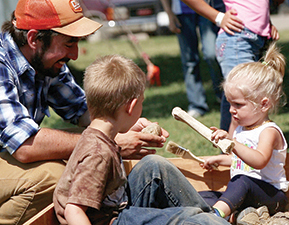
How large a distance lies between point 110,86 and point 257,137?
1.05 m

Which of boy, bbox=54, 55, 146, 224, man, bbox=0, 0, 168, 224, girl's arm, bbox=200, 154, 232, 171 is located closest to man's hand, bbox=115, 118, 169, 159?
man, bbox=0, 0, 168, 224

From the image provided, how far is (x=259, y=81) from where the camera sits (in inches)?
94.7

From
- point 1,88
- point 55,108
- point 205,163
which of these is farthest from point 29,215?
point 205,163

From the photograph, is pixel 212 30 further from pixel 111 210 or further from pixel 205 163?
pixel 111 210

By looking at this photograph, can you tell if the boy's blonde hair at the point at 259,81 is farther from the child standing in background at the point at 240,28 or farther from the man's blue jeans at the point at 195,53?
the man's blue jeans at the point at 195,53

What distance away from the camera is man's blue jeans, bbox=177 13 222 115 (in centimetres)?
453

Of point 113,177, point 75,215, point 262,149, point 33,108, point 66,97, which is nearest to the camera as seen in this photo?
point 75,215

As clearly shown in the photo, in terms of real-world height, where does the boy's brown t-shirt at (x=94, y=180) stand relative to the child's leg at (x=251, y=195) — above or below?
above

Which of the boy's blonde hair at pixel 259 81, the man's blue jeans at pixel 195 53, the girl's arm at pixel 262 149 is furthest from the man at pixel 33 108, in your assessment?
the man's blue jeans at pixel 195 53

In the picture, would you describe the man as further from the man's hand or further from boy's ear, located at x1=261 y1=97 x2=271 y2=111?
boy's ear, located at x1=261 y1=97 x2=271 y2=111

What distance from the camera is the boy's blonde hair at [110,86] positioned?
1806mm

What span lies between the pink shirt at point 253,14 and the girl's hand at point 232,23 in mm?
38

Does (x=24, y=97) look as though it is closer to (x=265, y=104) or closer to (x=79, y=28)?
(x=79, y=28)

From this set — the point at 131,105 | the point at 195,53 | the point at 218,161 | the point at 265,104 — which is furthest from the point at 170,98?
the point at 131,105
